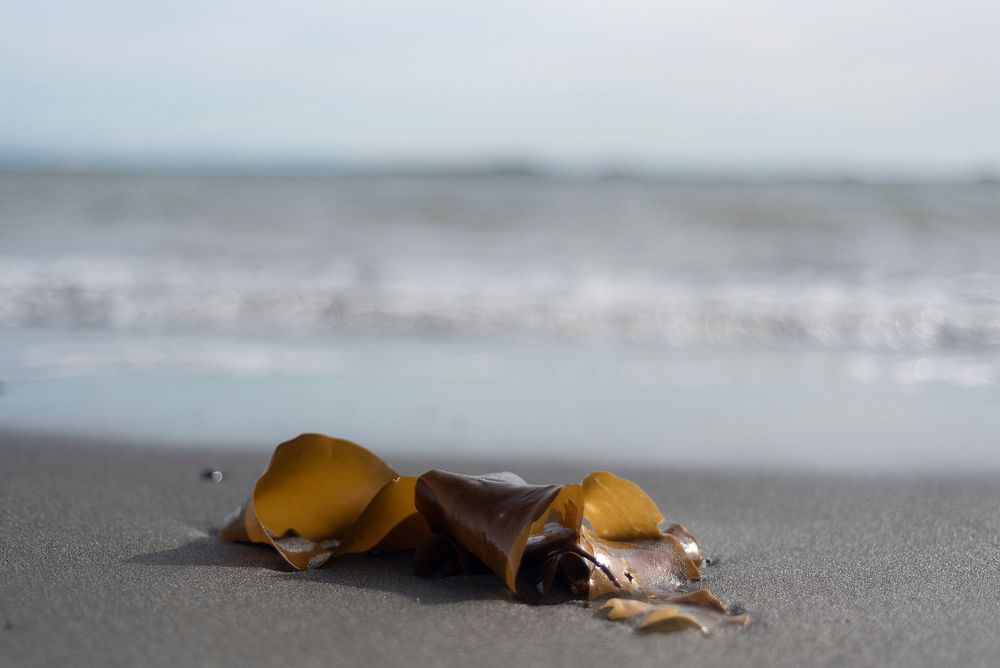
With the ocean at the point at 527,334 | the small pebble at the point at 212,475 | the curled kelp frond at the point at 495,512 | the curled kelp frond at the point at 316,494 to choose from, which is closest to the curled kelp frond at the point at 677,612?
the curled kelp frond at the point at 495,512

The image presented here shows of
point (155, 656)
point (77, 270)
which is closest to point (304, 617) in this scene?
point (155, 656)

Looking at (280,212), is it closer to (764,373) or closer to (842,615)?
(764,373)

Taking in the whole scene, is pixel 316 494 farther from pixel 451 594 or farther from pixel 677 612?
pixel 677 612

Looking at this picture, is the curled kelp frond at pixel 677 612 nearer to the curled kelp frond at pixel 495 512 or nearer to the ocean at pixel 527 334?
the curled kelp frond at pixel 495 512

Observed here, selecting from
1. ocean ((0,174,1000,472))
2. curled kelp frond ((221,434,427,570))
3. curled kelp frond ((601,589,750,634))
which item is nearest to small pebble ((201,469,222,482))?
ocean ((0,174,1000,472))

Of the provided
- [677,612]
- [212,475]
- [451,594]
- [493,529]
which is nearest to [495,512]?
[493,529]

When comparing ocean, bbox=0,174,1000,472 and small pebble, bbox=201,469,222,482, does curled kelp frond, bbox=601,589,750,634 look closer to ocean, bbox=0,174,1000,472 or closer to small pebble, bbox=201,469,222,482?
ocean, bbox=0,174,1000,472
